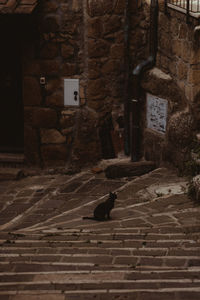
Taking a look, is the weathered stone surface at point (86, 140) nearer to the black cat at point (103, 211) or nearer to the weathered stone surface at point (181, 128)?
the weathered stone surface at point (181, 128)

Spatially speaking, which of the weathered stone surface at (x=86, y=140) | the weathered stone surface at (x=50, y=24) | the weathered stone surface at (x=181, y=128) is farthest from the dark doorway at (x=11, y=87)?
the weathered stone surface at (x=181, y=128)

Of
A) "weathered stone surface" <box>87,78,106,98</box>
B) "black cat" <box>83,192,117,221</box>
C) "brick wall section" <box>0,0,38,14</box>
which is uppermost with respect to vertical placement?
"brick wall section" <box>0,0,38,14</box>

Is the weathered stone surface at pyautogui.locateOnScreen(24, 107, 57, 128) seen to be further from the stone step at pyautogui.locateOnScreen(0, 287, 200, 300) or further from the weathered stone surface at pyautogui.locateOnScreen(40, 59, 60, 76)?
the stone step at pyautogui.locateOnScreen(0, 287, 200, 300)

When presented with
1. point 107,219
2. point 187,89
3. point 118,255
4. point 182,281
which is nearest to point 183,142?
point 187,89

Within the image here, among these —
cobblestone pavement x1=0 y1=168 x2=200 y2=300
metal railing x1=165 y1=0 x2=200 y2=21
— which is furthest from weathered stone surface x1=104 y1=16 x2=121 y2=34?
cobblestone pavement x1=0 y1=168 x2=200 y2=300

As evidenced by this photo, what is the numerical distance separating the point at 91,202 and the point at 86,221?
1.36 m

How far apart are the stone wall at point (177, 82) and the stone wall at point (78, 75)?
2.82ft

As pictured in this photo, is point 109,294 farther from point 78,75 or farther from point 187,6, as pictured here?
point 78,75

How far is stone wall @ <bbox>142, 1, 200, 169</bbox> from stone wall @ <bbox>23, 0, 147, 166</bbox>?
0.86 meters

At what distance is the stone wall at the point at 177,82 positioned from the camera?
8.10m

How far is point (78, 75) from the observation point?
32.8ft

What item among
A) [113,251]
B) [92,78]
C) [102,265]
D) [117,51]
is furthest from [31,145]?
[102,265]

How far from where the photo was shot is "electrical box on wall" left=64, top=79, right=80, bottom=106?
10.1 m

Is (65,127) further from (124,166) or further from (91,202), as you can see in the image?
(91,202)
